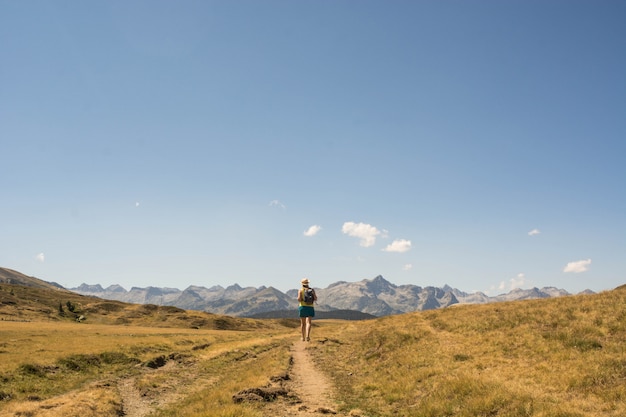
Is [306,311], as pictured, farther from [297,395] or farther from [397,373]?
[297,395]

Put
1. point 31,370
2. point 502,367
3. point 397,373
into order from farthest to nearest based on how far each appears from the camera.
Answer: point 31,370
point 397,373
point 502,367

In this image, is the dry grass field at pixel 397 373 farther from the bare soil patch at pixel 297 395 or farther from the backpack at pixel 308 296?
the backpack at pixel 308 296

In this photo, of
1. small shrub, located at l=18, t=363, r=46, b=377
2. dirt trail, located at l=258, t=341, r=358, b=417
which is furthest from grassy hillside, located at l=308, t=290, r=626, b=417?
small shrub, located at l=18, t=363, r=46, b=377

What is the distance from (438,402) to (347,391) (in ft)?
17.0

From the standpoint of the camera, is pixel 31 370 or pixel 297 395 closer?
pixel 297 395

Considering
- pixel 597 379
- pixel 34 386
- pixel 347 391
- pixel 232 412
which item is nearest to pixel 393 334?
pixel 347 391

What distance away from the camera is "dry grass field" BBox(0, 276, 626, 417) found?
38.9 ft

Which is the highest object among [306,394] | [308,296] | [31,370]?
[308,296]

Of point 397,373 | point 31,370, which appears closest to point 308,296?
point 397,373

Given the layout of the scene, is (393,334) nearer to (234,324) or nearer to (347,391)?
(347,391)

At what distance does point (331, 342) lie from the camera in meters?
34.3

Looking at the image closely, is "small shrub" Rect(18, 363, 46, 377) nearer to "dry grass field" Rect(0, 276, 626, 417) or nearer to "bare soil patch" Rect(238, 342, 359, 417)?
"dry grass field" Rect(0, 276, 626, 417)

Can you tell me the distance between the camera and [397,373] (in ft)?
59.2

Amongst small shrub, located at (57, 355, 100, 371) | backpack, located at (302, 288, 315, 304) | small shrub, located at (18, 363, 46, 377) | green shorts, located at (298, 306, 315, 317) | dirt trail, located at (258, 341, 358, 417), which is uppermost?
backpack, located at (302, 288, 315, 304)
